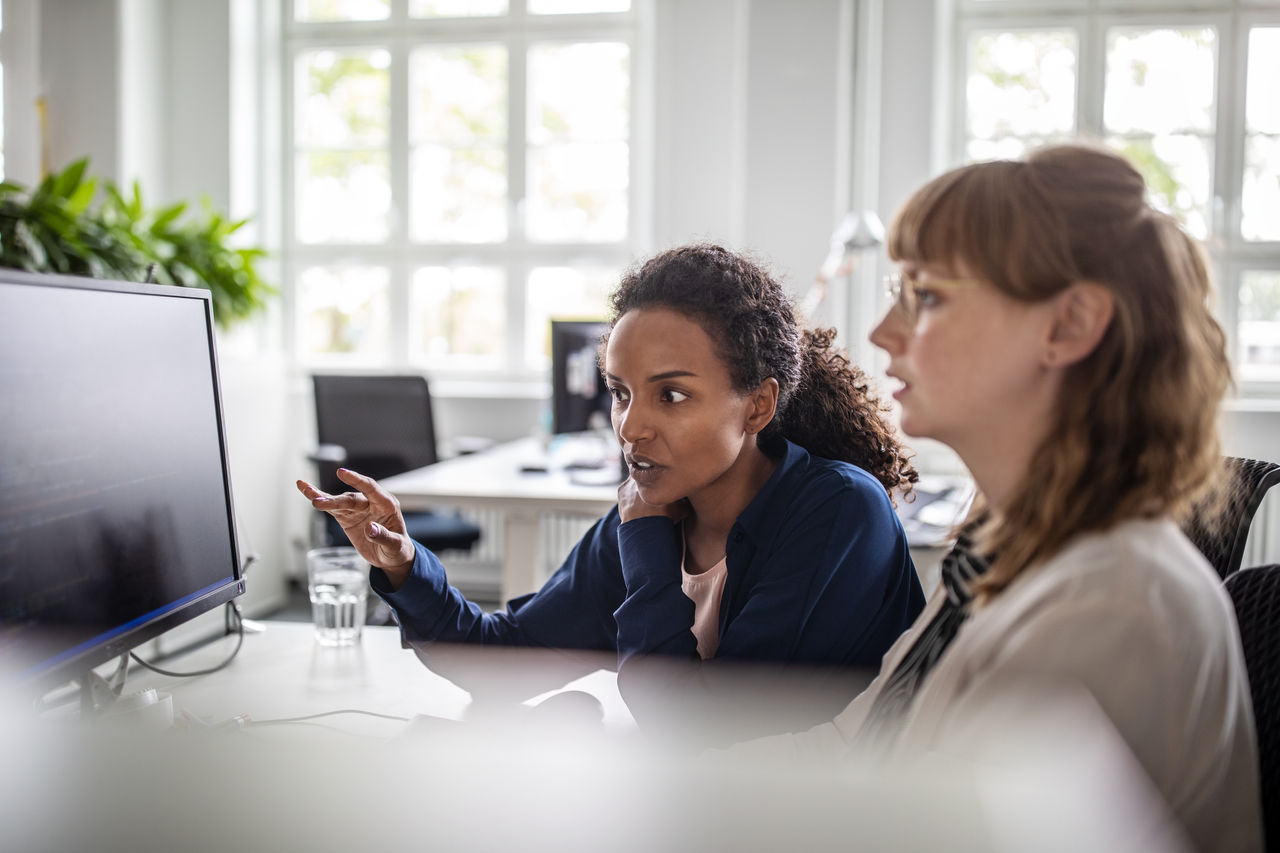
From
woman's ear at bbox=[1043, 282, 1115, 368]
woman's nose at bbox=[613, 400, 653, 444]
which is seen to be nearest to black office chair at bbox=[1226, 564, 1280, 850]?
woman's ear at bbox=[1043, 282, 1115, 368]

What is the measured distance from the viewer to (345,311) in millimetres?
5043

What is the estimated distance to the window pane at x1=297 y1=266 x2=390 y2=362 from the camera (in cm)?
502

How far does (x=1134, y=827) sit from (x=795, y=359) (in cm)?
109

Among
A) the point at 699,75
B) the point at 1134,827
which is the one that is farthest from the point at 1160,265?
the point at 699,75

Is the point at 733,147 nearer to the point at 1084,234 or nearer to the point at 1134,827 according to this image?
the point at 1084,234

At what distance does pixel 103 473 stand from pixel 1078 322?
0.82 m

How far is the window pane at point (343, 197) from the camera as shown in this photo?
4.95 metres

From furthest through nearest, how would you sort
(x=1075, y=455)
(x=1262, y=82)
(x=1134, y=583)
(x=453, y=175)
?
1. (x=453, y=175)
2. (x=1262, y=82)
3. (x=1075, y=455)
4. (x=1134, y=583)

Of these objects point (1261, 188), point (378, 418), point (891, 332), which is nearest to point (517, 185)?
point (378, 418)

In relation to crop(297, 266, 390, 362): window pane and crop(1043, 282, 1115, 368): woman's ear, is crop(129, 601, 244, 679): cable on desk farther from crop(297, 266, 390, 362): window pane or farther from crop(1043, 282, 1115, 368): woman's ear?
crop(297, 266, 390, 362): window pane

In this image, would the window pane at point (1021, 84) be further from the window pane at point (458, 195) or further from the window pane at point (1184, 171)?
the window pane at point (458, 195)

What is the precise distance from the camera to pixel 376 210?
16.3 feet

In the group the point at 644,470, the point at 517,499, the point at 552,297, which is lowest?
the point at 517,499

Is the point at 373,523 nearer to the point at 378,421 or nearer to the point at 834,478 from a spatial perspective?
the point at 834,478
